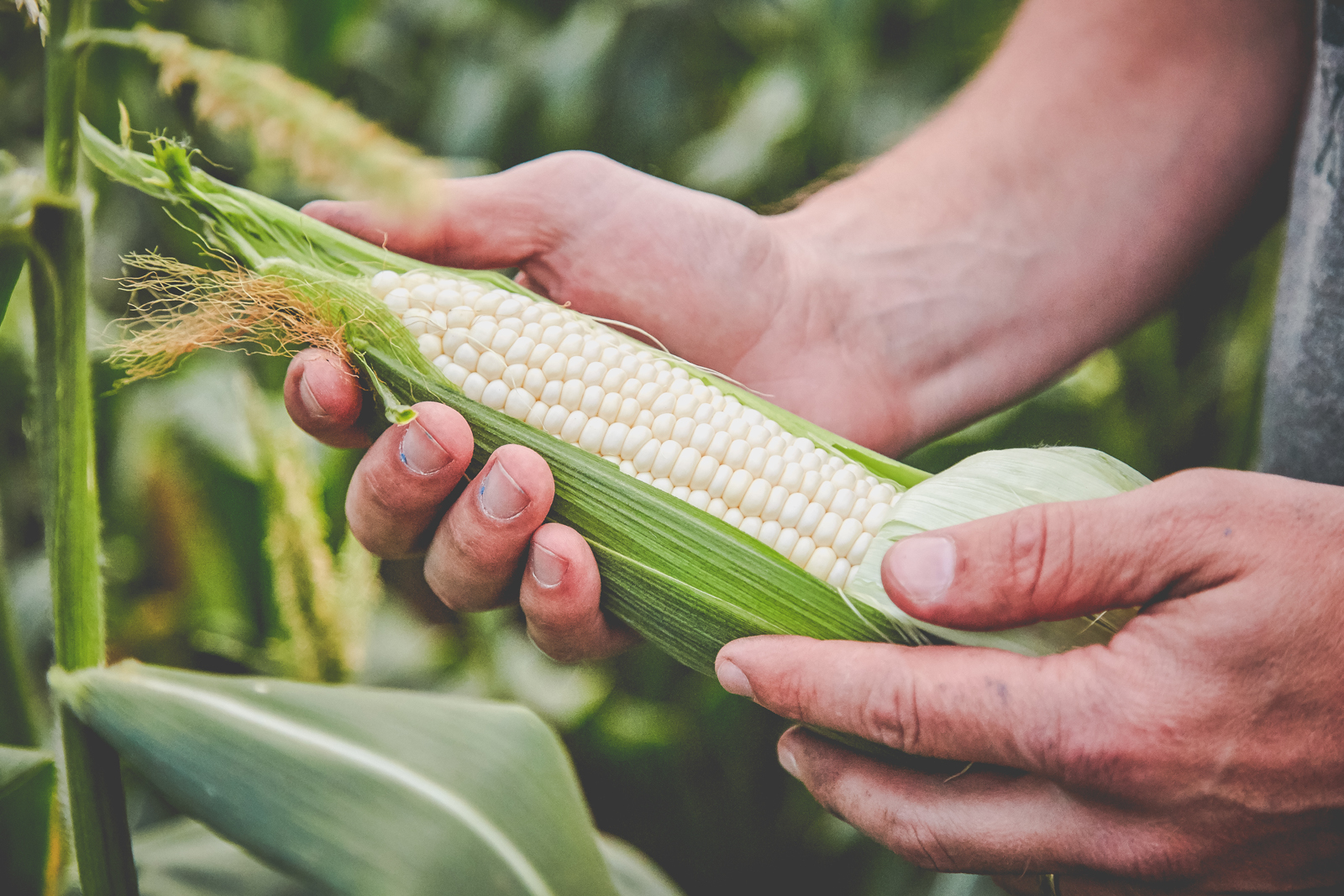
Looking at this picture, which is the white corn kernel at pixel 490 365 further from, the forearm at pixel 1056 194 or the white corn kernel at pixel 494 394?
the forearm at pixel 1056 194

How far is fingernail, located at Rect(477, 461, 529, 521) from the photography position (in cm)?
96

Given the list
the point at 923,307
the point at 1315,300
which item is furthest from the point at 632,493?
the point at 1315,300

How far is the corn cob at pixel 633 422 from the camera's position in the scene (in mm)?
972

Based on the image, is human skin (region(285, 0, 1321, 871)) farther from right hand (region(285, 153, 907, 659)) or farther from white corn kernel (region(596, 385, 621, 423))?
white corn kernel (region(596, 385, 621, 423))

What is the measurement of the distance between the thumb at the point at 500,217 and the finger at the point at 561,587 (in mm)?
438

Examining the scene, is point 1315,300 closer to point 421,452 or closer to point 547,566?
point 547,566

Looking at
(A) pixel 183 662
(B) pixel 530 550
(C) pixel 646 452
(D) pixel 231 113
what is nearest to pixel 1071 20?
(C) pixel 646 452

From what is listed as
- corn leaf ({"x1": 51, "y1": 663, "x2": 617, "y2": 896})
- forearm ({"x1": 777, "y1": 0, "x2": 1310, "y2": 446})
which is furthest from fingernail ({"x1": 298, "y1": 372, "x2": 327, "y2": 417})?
forearm ({"x1": 777, "y1": 0, "x2": 1310, "y2": 446})

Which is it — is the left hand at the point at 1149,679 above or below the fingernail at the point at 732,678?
above

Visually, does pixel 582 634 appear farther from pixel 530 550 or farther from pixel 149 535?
pixel 149 535

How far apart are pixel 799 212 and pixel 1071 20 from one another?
1.83ft

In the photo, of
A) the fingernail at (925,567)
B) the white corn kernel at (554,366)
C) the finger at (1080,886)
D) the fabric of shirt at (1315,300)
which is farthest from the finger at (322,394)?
the fabric of shirt at (1315,300)

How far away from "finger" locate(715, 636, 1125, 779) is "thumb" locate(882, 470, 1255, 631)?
0.06 meters

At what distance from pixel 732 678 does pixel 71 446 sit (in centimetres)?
67
